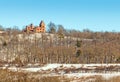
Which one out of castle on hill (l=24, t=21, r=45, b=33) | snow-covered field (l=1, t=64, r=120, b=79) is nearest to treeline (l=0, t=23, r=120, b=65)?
castle on hill (l=24, t=21, r=45, b=33)

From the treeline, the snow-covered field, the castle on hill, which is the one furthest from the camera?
the castle on hill

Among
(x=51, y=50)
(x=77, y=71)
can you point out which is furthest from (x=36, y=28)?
(x=77, y=71)

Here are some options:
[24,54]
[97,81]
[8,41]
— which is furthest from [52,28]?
[97,81]

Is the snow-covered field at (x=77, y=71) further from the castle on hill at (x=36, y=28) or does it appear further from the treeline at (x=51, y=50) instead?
the castle on hill at (x=36, y=28)

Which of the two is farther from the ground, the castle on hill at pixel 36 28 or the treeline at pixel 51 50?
the castle on hill at pixel 36 28

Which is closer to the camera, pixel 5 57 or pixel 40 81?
pixel 40 81

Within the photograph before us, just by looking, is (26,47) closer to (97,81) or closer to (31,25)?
(31,25)

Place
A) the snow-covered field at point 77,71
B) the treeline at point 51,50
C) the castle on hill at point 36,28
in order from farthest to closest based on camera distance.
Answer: the castle on hill at point 36,28, the treeline at point 51,50, the snow-covered field at point 77,71

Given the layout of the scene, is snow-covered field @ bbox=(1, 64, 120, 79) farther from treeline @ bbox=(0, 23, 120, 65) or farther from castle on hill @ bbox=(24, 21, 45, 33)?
castle on hill @ bbox=(24, 21, 45, 33)

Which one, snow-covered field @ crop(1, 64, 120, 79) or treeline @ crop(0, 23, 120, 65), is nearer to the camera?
snow-covered field @ crop(1, 64, 120, 79)

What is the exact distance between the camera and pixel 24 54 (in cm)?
4894

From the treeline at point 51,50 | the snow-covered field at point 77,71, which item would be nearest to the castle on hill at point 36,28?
the treeline at point 51,50

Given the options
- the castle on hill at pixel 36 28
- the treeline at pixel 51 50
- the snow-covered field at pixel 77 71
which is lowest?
the snow-covered field at pixel 77 71

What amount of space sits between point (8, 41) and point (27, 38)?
526 cm
